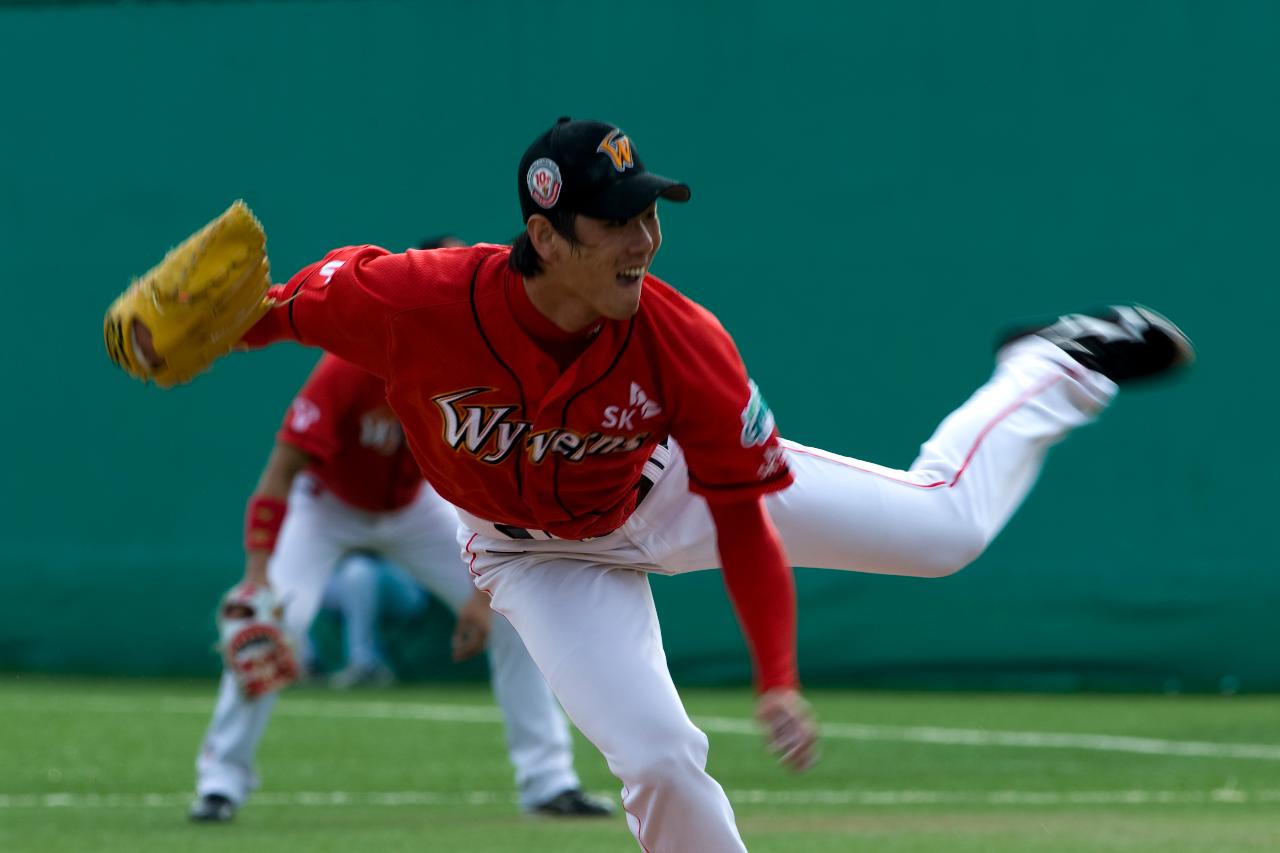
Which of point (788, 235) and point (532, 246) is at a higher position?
point (532, 246)

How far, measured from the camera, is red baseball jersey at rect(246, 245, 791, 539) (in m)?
4.43

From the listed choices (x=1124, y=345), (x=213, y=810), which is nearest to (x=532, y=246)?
(x=1124, y=345)

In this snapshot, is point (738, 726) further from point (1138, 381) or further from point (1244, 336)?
point (1138, 381)

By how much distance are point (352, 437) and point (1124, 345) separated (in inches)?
128

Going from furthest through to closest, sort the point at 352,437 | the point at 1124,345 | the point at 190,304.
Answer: the point at 352,437
the point at 1124,345
the point at 190,304

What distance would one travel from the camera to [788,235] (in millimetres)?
12578

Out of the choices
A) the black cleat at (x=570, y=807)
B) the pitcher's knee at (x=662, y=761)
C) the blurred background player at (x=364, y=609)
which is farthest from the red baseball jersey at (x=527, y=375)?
the blurred background player at (x=364, y=609)

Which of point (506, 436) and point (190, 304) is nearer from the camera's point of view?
point (190, 304)

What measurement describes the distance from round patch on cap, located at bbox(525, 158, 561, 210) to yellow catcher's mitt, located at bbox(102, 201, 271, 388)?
2.13 ft

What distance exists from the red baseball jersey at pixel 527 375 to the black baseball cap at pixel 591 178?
0.27 metres

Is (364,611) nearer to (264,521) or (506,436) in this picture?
(264,521)

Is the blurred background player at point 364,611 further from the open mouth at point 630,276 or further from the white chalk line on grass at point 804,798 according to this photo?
the open mouth at point 630,276

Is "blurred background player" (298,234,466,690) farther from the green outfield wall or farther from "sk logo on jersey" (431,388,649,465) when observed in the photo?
"sk logo on jersey" (431,388,649,465)

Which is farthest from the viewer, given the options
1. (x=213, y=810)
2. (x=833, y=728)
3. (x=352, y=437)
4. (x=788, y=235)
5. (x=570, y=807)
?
(x=788, y=235)
